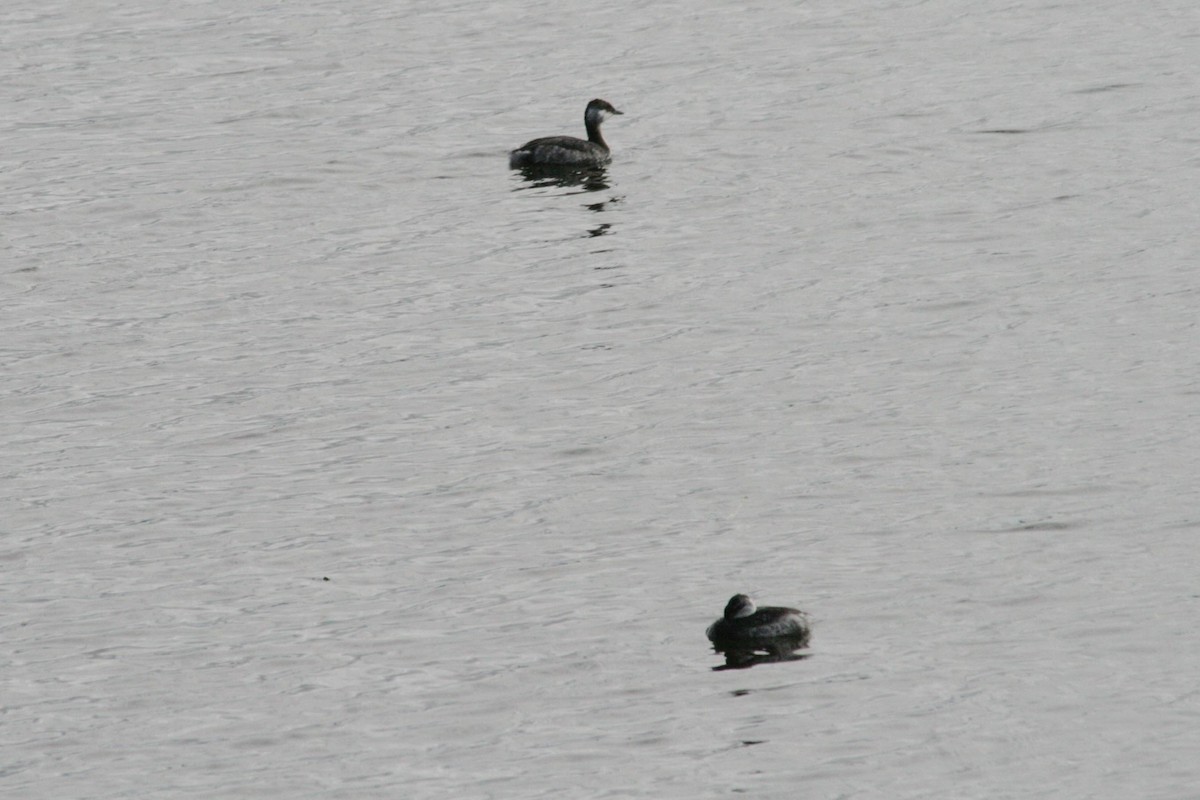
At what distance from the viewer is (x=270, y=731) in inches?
599

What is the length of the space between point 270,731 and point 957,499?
21.3ft

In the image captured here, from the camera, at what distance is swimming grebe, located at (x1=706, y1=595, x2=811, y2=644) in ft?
51.9

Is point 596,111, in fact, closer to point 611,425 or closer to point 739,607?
point 611,425

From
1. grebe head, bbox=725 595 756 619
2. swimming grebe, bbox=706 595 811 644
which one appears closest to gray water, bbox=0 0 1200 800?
swimming grebe, bbox=706 595 811 644

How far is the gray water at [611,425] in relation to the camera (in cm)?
1510

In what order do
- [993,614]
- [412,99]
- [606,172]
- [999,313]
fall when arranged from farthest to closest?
[412,99] → [606,172] → [999,313] → [993,614]

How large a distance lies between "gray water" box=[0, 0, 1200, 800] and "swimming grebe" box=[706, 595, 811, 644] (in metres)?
0.24

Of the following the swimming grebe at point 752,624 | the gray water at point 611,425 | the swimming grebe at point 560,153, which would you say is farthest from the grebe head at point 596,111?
the swimming grebe at point 752,624

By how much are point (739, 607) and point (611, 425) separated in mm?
5297

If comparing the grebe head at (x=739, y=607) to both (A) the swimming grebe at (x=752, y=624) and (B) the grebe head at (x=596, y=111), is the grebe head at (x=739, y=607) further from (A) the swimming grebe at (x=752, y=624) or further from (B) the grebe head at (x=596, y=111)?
(B) the grebe head at (x=596, y=111)

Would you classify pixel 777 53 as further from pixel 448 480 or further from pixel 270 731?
pixel 270 731

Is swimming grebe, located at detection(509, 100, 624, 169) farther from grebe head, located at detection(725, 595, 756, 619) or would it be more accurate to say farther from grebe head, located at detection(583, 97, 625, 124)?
grebe head, located at detection(725, 595, 756, 619)

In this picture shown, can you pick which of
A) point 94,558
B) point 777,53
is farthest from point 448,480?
point 777,53

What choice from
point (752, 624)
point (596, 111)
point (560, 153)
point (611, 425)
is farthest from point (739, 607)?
point (596, 111)
